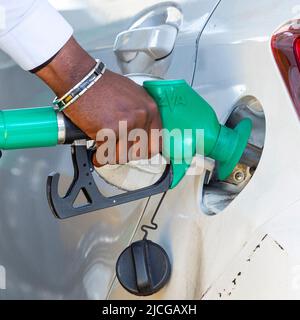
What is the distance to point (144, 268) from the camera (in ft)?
5.55

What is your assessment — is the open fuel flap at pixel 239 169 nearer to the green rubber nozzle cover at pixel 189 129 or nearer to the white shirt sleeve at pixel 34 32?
the green rubber nozzle cover at pixel 189 129

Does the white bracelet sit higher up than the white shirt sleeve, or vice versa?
the white shirt sleeve

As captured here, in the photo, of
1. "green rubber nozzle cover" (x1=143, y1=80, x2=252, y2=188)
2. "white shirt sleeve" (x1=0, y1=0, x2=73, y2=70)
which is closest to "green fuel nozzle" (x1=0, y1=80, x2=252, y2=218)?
"green rubber nozzle cover" (x1=143, y1=80, x2=252, y2=188)

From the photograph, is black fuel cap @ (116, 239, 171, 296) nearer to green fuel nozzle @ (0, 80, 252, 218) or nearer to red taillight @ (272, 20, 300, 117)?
green fuel nozzle @ (0, 80, 252, 218)

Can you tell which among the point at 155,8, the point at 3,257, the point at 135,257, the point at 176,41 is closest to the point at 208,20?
the point at 176,41

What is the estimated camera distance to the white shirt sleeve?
1518 millimetres

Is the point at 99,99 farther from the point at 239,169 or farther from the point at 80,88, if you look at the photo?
the point at 239,169

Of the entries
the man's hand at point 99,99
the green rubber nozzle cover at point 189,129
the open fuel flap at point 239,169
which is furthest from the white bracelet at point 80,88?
the open fuel flap at point 239,169

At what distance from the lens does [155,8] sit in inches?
81.5

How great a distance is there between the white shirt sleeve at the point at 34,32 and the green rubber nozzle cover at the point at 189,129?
0.64 feet
